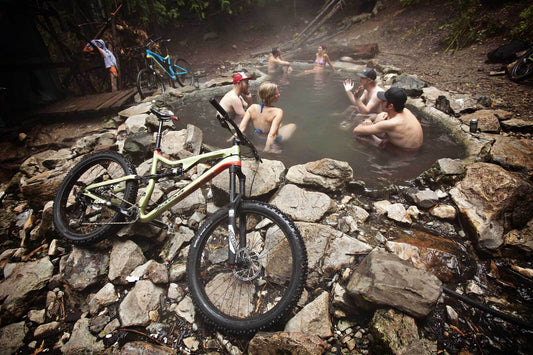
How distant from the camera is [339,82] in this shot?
334 inches

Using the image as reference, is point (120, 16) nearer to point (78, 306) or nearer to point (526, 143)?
point (78, 306)

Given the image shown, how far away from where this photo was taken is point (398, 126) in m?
4.03

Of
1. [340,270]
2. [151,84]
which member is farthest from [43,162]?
[340,270]

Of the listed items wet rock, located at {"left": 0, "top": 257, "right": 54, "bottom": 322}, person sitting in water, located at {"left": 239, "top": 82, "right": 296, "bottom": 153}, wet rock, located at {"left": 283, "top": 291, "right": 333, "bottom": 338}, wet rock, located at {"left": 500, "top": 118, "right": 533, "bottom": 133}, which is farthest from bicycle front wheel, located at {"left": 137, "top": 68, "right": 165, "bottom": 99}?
wet rock, located at {"left": 500, "top": 118, "right": 533, "bottom": 133}

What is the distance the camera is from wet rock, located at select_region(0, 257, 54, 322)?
7.24 feet

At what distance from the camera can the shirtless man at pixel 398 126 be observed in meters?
3.85

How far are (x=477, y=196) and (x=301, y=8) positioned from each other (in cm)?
2157

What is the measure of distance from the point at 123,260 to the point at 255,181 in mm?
1813

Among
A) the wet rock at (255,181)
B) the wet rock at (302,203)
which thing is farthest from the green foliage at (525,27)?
the wet rock at (255,181)

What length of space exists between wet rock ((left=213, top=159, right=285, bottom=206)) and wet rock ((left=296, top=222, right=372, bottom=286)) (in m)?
0.78

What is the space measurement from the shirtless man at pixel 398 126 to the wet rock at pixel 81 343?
16.4 ft

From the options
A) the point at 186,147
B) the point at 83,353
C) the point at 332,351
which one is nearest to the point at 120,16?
the point at 186,147

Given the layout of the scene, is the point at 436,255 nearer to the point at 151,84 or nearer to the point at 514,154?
the point at 514,154

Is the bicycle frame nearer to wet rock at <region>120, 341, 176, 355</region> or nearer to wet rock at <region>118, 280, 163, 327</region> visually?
wet rock at <region>118, 280, 163, 327</region>
